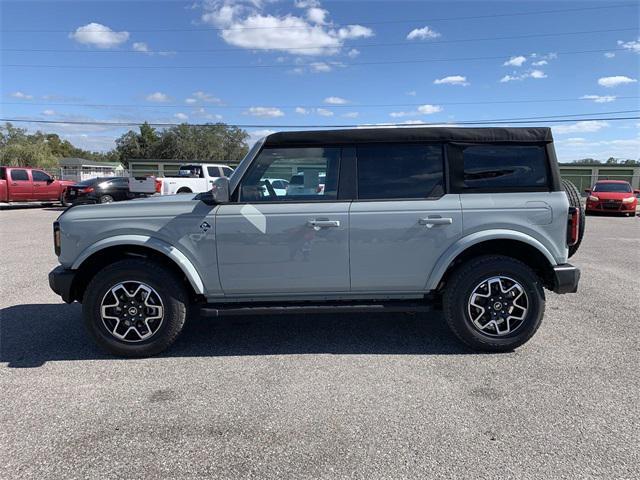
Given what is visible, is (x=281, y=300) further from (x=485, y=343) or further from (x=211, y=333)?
(x=485, y=343)

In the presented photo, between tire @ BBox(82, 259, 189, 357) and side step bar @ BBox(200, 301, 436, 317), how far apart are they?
11.5 inches

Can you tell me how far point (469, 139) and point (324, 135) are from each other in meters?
1.33

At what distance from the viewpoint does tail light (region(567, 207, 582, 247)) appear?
411cm

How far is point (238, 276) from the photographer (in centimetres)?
407

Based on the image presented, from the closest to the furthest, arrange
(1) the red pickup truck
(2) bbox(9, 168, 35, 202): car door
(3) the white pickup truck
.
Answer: (3) the white pickup truck, (1) the red pickup truck, (2) bbox(9, 168, 35, 202): car door

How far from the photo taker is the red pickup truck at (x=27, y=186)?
1969cm

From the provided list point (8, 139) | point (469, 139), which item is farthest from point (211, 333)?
point (8, 139)

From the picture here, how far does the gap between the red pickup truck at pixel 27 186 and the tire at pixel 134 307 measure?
19506 mm

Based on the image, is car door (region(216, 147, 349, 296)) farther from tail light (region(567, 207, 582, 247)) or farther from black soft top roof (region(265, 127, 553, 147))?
tail light (region(567, 207, 582, 247))

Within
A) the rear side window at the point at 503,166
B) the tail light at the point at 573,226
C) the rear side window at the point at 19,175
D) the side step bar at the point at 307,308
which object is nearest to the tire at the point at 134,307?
the side step bar at the point at 307,308

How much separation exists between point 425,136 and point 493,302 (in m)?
1.63

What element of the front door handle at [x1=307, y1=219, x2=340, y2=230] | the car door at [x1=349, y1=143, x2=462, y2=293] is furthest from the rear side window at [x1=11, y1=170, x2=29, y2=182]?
the car door at [x1=349, y1=143, x2=462, y2=293]

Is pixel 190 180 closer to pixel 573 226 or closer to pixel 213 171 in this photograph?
pixel 213 171

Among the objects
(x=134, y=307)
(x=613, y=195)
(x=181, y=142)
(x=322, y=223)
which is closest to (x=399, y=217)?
(x=322, y=223)
